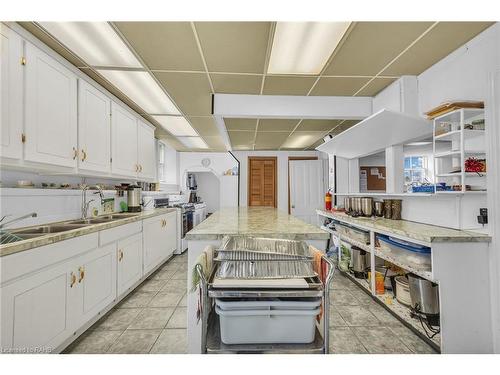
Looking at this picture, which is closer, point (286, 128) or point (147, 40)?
point (147, 40)

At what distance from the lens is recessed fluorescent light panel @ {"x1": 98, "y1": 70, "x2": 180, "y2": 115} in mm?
2570

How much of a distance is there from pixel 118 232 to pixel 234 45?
2205mm

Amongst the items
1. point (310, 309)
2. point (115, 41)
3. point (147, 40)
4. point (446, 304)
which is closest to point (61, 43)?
point (115, 41)

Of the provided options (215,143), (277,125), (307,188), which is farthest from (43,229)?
(307,188)

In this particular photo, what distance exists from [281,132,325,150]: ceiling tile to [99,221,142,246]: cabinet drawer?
3.38 meters

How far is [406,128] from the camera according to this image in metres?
2.44

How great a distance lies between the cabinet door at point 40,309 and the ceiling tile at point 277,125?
10.6 feet

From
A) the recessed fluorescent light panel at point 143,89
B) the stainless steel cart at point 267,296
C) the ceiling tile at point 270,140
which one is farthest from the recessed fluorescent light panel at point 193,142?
the stainless steel cart at point 267,296

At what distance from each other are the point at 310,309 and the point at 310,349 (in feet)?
0.60

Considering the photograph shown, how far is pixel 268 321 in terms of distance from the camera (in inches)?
38.7

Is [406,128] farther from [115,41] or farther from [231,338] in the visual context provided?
[115,41]

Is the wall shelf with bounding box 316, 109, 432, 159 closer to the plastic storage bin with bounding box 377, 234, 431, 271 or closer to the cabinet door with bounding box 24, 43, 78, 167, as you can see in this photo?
the plastic storage bin with bounding box 377, 234, 431, 271

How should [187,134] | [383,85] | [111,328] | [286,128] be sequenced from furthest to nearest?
1. [187,134]
2. [286,128]
3. [383,85]
4. [111,328]

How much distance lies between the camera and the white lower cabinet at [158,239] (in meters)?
3.27
